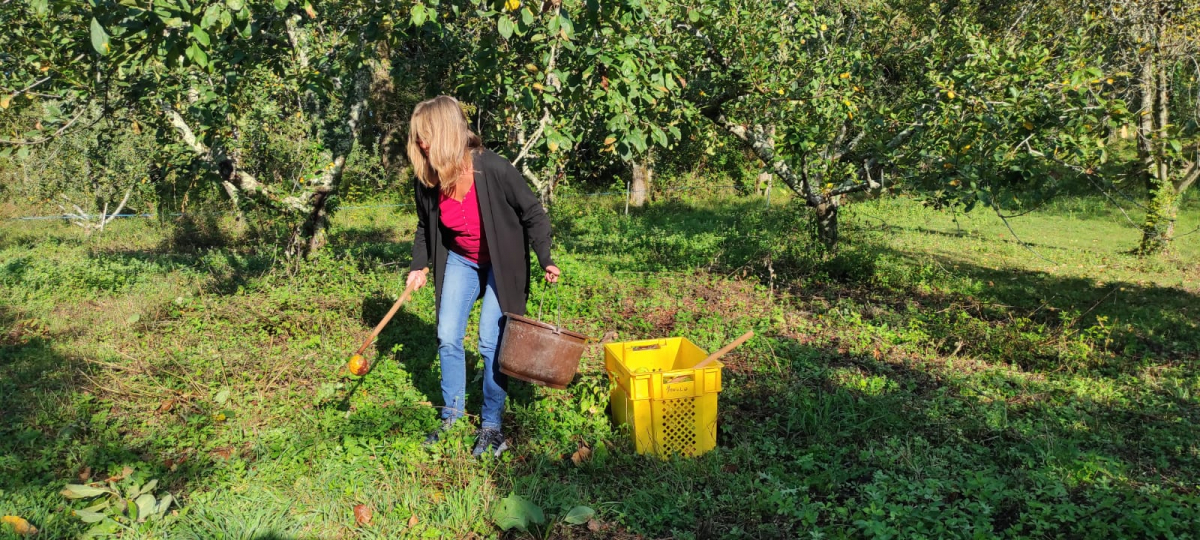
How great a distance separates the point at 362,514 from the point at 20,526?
124 centimetres

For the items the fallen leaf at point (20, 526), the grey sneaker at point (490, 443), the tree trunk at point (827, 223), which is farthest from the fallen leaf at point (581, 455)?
the tree trunk at point (827, 223)

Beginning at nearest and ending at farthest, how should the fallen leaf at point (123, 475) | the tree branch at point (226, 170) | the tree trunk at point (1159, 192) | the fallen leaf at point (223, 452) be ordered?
the fallen leaf at point (123, 475) → the fallen leaf at point (223, 452) → the tree branch at point (226, 170) → the tree trunk at point (1159, 192)

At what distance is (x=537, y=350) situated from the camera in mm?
3398

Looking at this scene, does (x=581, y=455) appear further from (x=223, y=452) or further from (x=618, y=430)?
(x=223, y=452)

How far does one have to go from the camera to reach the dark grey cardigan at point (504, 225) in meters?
3.47

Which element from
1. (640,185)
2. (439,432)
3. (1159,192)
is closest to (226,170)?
(439,432)

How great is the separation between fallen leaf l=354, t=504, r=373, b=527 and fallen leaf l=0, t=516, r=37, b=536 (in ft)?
3.86

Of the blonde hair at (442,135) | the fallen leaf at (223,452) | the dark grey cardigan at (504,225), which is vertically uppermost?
the blonde hair at (442,135)

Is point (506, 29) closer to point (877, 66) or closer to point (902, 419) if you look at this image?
point (902, 419)

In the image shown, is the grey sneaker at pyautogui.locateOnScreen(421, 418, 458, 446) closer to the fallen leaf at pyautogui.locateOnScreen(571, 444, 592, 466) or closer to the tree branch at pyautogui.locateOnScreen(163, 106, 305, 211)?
the fallen leaf at pyautogui.locateOnScreen(571, 444, 592, 466)

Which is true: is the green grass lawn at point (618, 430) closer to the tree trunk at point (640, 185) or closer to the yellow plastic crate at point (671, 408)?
the yellow plastic crate at point (671, 408)

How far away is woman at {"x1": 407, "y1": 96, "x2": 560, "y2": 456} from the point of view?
132 inches

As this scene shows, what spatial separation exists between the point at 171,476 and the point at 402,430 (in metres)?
1.04

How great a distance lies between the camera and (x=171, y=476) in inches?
134
